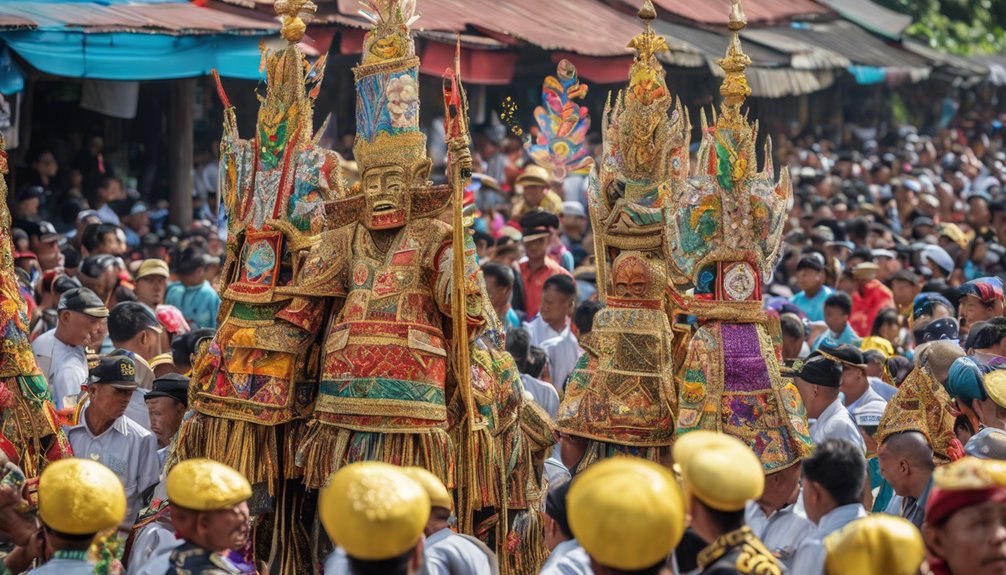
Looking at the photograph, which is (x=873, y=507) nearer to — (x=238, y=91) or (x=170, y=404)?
(x=170, y=404)

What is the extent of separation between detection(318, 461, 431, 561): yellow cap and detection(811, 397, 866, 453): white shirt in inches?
135

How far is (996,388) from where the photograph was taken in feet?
20.9

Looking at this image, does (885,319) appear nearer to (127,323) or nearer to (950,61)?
(127,323)

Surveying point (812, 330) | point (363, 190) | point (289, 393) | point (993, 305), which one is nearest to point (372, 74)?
point (363, 190)

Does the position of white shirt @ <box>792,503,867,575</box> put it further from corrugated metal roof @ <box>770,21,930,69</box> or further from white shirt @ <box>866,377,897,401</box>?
corrugated metal roof @ <box>770,21,930,69</box>

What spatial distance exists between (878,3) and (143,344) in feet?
77.8

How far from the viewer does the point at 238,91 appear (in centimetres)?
1623

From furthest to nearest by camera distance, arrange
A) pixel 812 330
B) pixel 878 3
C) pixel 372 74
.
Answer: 1. pixel 878 3
2. pixel 812 330
3. pixel 372 74

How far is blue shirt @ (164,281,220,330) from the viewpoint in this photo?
11.0 meters

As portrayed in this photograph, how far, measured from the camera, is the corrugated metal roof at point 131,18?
12.0 metres

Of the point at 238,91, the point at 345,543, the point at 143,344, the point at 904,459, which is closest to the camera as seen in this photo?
the point at 345,543

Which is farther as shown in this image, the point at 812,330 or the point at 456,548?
the point at 812,330

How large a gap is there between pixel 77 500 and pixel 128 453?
278 centimetres

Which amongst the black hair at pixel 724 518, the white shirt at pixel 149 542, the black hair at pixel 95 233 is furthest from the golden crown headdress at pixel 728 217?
the black hair at pixel 95 233
